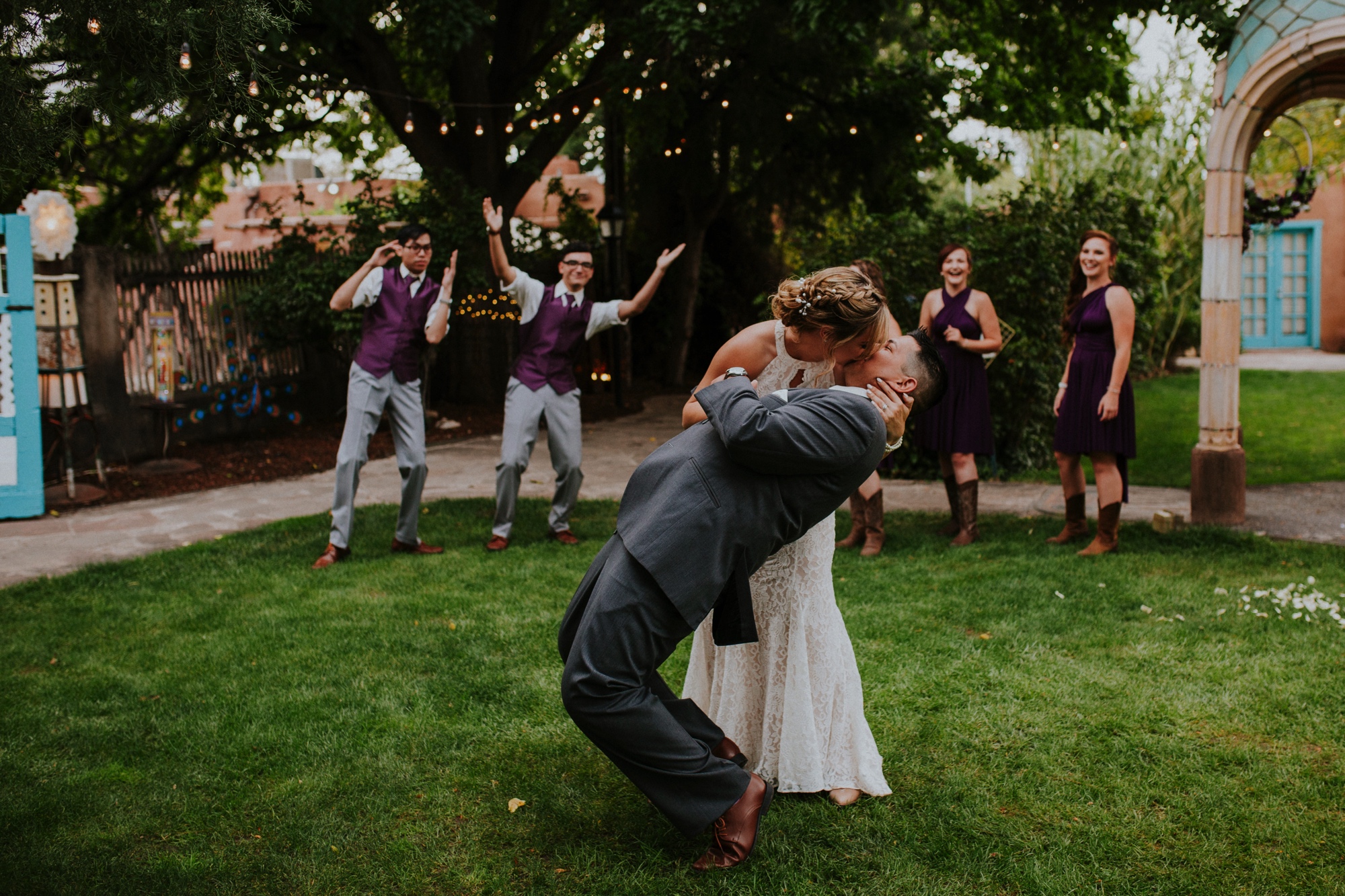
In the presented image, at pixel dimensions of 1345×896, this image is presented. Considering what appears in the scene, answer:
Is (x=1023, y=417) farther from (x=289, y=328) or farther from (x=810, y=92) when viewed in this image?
(x=289, y=328)

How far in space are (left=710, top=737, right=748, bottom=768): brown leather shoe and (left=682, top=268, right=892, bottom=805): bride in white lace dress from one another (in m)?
0.11

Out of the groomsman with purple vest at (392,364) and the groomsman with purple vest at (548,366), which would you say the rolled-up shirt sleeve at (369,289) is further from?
the groomsman with purple vest at (548,366)

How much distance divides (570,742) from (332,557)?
323 centimetres

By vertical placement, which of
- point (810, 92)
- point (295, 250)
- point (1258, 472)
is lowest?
point (1258, 472)

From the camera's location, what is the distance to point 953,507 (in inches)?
290

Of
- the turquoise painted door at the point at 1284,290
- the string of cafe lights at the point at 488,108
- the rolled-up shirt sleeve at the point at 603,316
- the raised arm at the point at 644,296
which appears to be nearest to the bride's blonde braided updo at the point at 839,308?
the raised arm at the point at 644,296

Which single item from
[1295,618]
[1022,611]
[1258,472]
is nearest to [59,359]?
[1022,611]

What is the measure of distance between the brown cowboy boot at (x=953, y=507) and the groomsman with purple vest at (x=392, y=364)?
359cm

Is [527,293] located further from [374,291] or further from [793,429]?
[793,429]

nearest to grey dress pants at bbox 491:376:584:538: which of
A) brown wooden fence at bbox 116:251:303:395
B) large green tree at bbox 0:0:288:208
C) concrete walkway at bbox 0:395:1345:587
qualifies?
concrete walkway at bbox 0:395:1345:587

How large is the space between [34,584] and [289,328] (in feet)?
21.3

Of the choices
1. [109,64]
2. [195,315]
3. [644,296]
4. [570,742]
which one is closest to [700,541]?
[570,742]

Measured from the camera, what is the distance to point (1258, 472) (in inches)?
377

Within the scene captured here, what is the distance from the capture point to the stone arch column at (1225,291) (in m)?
7.32
